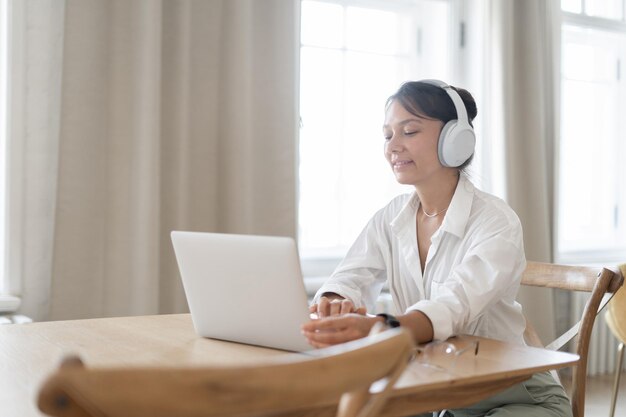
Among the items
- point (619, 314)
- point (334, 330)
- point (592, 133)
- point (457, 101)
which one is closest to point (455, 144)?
point (457, 101)

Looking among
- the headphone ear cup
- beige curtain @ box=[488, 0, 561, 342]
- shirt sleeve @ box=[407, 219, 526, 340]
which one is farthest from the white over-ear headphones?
beige curtain @ box=[488, 0, 561, 342]

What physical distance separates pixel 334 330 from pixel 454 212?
1.92ft

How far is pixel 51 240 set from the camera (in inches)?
109

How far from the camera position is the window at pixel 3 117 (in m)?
2.68

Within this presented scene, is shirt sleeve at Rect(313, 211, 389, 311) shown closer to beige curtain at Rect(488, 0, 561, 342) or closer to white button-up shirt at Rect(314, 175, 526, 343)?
white button-up shirt at Rect(314, 175, 526, 343)

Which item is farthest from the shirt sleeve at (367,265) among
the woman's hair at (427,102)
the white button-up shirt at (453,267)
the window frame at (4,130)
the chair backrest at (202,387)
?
the window frame at (4,130)

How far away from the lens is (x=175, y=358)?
1.28 meters

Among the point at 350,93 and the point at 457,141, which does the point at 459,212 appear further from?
the point at 350,93

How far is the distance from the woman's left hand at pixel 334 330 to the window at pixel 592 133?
323cm

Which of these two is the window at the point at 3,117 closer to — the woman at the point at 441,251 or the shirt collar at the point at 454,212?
the woman at the point at 441,251

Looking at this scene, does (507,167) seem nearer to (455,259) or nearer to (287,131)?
(287,131)

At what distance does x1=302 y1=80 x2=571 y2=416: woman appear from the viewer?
1.50 m

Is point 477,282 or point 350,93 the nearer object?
point 477,282

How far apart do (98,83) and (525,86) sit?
2238mm
